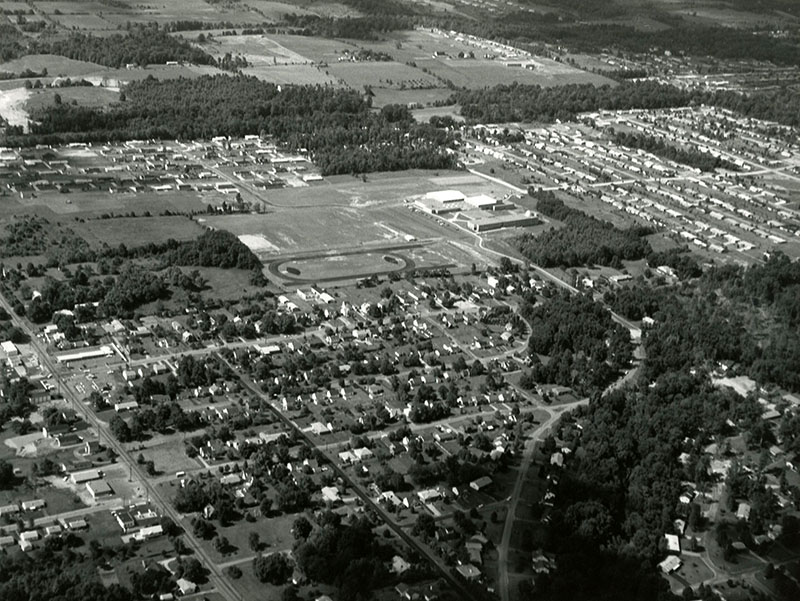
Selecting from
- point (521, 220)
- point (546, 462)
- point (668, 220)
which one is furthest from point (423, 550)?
point (668, 220)

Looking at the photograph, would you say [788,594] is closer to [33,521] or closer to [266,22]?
[33,521]

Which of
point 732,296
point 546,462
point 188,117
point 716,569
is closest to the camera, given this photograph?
point 716,569

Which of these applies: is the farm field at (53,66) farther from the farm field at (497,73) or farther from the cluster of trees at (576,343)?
the cluster of trees at (576,343)

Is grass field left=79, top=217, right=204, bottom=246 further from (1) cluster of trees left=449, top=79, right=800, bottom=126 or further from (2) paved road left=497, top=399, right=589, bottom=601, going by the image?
(1) cluster of trees left=449, top=79, right=800, bottom=126

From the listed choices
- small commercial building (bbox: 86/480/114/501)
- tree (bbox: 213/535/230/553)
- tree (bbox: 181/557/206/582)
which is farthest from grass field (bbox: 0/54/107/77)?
tree (bbox: 181/557/206/582)

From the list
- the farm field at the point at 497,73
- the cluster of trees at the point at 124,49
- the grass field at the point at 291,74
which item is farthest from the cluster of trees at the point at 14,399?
the farm field at the point at 497,73

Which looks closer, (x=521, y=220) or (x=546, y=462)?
(x=546, y=462)
